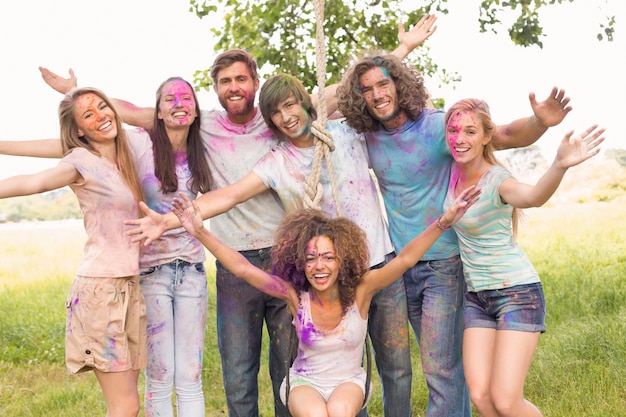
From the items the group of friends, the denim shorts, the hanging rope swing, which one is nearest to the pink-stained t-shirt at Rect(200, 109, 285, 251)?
the group of friends

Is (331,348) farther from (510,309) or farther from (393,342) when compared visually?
(510,309)

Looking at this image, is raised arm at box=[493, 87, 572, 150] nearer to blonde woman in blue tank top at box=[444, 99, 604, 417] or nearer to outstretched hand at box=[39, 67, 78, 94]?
blonde woman in blue tank top at box=[444, 99, 604, 417]

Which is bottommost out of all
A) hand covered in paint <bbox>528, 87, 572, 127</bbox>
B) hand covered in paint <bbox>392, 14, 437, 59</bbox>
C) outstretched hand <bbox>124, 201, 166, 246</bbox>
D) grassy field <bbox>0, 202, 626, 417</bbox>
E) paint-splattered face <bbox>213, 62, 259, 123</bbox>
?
grassy field <bbox>0, 202, 626, 417</bbox>

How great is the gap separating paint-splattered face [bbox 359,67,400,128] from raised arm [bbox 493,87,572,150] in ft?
1.70

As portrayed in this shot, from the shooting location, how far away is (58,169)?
3.47 m

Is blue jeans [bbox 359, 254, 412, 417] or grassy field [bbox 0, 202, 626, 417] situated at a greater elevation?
blue jeans [bbox 359, 254, 412, 417]

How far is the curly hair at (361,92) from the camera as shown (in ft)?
12.3

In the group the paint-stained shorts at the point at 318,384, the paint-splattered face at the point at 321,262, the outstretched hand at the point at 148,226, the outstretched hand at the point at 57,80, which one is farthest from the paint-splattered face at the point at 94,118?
the paint-stained shorts at the point at 318,384

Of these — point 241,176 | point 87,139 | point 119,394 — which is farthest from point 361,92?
point 119,394

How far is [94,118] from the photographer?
365 centimetres

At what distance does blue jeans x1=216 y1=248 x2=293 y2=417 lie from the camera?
398cm

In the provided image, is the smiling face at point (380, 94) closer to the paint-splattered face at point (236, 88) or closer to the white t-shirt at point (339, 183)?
the white t-shirt at point (339, 183)

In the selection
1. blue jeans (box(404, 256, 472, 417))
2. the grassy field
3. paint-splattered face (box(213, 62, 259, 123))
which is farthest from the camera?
the grassy field

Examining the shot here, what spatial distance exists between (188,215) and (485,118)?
57.7 inches
